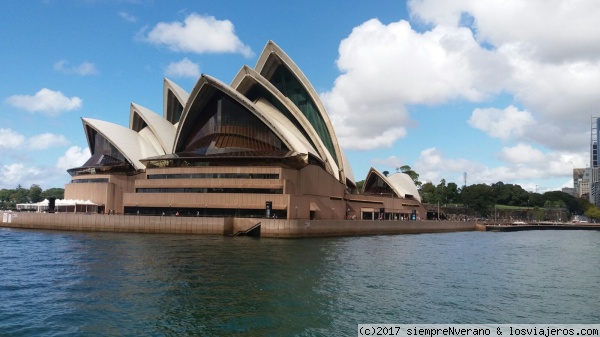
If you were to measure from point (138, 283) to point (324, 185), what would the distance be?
43.3 metres

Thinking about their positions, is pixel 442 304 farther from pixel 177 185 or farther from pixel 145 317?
pixel 177 185

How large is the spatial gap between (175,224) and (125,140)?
982 inches

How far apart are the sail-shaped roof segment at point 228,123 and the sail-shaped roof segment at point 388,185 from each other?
31.3 metres

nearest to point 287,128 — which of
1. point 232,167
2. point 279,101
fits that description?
point 279,101

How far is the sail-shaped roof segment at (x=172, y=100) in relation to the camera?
238 feet

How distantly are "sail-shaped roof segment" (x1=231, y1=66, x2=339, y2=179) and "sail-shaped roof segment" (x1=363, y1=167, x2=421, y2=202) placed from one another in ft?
82.4

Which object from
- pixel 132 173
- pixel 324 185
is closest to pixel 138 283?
pixel 324 185

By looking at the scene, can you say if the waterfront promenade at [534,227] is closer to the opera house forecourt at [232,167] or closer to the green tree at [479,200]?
the green tree at [479,200]

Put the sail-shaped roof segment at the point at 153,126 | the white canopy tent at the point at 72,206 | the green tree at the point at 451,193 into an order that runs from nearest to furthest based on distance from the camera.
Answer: the white canopy tent at the point at 72,206 < the sail-shaped roof segment at the point at 153,126 < the green tree at the point at 451,193

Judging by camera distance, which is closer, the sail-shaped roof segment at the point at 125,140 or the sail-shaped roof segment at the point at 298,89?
the sail-shaped roof segment at the point at 125,140

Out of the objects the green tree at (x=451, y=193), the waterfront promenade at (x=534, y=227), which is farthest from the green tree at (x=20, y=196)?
the waterfront promenade at (x=534, y=227)

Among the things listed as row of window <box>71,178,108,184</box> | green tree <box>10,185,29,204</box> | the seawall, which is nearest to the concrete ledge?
the seawall

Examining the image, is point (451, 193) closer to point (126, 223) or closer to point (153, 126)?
point (153, 126)

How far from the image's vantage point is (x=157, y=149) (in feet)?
229
